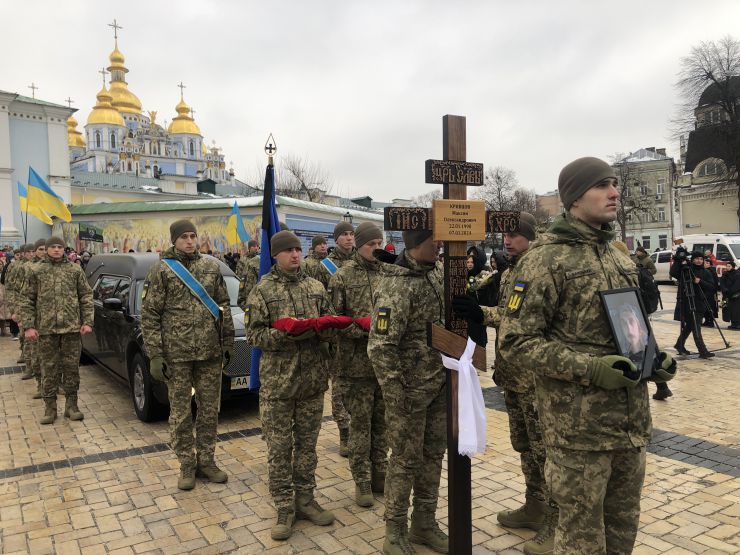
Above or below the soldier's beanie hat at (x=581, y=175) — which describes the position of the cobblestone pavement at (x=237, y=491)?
below

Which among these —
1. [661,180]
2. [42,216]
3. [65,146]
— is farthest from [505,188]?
[42,216]

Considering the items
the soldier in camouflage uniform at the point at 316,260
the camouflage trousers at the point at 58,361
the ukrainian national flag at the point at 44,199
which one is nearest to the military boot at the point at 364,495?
the soldier in camouflage uniform at the point at 316,260

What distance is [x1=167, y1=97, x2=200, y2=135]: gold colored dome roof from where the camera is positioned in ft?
280

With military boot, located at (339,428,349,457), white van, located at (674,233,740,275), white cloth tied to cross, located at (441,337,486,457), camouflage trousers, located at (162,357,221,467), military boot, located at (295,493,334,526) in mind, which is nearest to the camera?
white cloth tied to cross, located at (441,337,486,457)

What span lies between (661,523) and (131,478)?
421 cm

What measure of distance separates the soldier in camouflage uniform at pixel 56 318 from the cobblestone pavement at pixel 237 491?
0.42 metres

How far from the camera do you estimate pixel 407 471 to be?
3.43 meters

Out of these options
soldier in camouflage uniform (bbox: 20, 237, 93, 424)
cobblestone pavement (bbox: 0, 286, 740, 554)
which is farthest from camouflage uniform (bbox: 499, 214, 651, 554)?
soldier in camouflage uniform (bbox: 20, 237, 93, 424)

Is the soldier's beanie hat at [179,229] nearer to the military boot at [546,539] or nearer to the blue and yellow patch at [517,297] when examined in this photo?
the blue and yellow patch at [517,297]

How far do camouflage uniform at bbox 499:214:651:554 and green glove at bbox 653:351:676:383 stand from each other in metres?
0.08

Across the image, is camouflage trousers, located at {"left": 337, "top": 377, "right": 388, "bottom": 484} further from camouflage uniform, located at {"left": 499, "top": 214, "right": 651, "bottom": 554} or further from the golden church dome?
the golden church dome

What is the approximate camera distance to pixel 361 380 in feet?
14.9

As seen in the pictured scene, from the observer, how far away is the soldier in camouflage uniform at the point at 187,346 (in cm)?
479

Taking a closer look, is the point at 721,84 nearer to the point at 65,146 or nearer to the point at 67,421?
the point at 67,421
